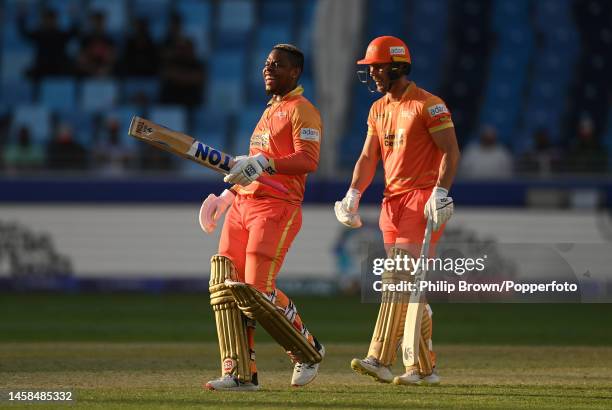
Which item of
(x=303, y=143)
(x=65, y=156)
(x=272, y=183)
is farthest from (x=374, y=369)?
(x=65, y=156)

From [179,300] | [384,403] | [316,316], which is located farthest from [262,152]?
[179,300]

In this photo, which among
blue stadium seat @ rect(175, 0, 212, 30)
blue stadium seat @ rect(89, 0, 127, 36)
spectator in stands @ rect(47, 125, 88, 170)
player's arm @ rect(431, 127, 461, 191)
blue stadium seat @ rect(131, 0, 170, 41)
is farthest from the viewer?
blue stadium seat @ rect(175, 0, 212, 30)

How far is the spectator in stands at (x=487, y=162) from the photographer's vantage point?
18109mm

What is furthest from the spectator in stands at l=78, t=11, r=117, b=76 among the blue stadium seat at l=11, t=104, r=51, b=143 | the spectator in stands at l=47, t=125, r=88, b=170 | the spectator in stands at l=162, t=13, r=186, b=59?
the spectator in stands at l=47, t=125, r=88, b=170

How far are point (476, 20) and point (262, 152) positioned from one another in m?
14.6

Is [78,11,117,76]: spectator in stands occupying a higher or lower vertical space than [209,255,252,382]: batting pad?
higher

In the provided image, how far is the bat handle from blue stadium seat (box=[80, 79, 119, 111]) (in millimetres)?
13518

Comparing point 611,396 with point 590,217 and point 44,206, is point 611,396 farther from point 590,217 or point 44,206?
point 44,206

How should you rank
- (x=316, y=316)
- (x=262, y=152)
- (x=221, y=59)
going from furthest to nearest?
Result: (x=221, y=59), (x=316, y=316), (x=262, y=152)

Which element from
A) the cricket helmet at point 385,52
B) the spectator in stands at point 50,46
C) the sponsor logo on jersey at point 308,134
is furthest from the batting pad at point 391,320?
the spectator in stands at point 50,46

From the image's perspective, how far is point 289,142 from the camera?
789 cm

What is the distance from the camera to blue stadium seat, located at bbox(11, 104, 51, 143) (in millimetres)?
20078

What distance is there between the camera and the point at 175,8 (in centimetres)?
2242

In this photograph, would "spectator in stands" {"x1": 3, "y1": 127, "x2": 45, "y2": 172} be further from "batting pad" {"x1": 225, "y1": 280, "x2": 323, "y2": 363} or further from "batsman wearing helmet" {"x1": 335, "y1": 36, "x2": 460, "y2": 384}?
"batting pad" {"x1": 225, "y1": 280, "x2": 323, "y2": 363}
